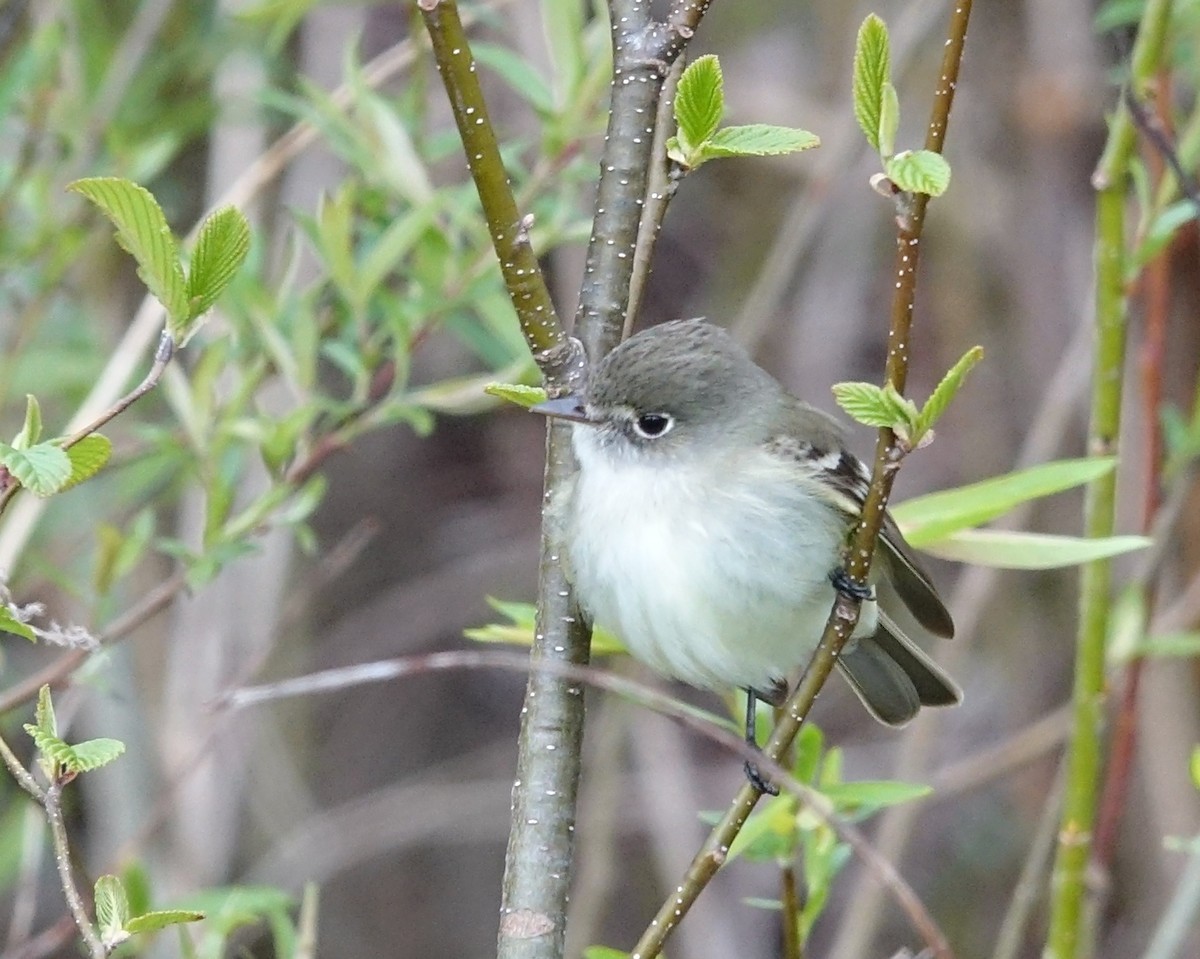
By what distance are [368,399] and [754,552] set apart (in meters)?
0.85

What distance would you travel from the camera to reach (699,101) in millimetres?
1598

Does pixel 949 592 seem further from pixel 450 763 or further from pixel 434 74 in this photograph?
pixel 434 74

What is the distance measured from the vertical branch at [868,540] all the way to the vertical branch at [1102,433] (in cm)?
81

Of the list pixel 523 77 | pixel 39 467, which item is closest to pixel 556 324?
pixel 39 467

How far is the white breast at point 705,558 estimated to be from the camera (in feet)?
7.89

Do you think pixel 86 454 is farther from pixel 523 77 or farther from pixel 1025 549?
pixel 523 77

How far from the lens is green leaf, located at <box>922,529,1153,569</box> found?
6.82 feet

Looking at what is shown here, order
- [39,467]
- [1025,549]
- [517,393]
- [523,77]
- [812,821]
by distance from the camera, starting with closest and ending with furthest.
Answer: [39,467] → [517,393] → [812,821] → [1025,549] → [523,77]

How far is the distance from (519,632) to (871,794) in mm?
560

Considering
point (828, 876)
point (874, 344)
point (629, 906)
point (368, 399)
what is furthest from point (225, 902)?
point (874, 344)

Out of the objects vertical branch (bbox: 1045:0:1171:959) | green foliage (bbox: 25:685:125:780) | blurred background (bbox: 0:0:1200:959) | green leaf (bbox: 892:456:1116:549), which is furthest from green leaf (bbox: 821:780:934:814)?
green foliage (bbox: 25:685:125:780)

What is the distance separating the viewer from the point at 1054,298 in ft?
17.5

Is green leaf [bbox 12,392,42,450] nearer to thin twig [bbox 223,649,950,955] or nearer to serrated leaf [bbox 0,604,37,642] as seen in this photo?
serrated leaf [bbox 0,604,37,642]

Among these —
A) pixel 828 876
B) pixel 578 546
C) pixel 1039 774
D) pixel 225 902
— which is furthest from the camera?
pixel 1039 774
